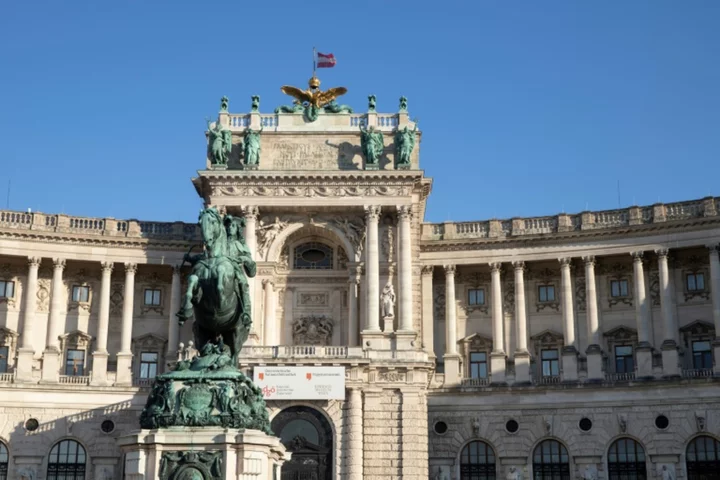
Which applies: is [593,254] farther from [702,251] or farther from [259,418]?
[259,418]

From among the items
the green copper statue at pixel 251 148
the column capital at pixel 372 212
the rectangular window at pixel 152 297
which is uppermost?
the green copper statue at pixel 251 148

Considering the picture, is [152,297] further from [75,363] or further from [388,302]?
[388,302]

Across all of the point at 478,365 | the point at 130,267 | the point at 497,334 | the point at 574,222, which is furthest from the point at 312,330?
the point at 574,222

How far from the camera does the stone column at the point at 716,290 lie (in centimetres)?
5441

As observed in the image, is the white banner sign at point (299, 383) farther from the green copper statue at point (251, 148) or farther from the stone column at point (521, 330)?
the green copper statue at point (251, 148)

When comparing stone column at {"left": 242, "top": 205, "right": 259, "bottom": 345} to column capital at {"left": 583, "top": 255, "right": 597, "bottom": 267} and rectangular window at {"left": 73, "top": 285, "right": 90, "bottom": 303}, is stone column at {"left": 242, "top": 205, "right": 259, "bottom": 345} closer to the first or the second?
rectangular window at {"left": 73, "top": 285, "right": 90, "bottom": 303}

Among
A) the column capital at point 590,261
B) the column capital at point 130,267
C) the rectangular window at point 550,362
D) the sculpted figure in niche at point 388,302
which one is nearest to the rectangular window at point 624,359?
the rectangular window at point 550,362

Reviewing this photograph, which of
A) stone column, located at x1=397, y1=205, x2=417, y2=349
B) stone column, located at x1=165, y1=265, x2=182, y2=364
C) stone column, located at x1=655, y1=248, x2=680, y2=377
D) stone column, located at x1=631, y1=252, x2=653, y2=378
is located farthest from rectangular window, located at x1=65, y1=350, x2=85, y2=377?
stone column, located at x1=655, y1=248, x2=680, y2=377

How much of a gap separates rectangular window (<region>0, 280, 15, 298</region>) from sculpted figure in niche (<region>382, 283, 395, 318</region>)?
22.0 m

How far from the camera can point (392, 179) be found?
5694cm

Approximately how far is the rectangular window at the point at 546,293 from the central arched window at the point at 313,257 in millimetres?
12636

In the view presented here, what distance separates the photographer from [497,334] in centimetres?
5934

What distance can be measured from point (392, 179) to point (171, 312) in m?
15.8

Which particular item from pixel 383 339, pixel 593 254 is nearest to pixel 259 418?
pixel 383 339
